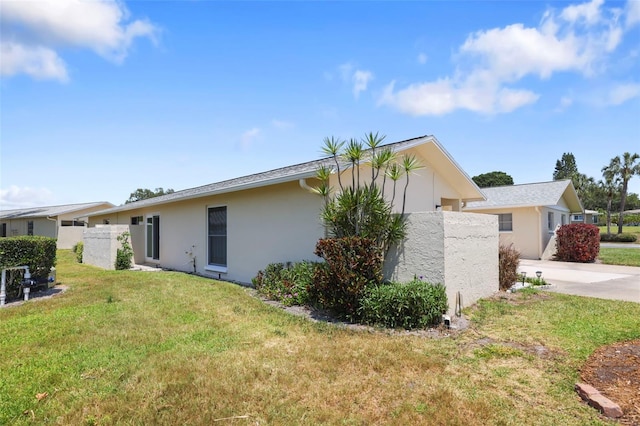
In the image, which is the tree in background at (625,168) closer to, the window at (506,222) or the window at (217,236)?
the window at (506,222)

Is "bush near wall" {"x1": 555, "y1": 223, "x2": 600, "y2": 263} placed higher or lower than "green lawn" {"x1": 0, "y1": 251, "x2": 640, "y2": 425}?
higher

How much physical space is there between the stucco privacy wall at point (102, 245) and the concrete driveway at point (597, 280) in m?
16.3

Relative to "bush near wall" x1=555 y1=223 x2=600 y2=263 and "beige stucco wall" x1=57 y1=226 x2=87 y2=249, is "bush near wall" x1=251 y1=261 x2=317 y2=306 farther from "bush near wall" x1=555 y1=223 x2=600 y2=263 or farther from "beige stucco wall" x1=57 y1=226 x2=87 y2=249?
"beige stucco wall" x1=57 y1=226 x2=87 y2=249

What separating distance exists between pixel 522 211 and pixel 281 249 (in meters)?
15.7

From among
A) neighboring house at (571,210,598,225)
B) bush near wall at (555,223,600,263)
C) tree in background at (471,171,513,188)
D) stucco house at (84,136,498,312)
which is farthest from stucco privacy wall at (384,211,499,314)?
tree in background at (471,171,513,188)

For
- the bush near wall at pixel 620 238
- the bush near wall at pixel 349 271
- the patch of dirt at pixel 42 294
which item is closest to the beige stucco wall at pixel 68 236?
the patch of dirt at pixel 42 294

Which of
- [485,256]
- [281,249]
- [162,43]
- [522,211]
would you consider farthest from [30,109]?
[522,211]

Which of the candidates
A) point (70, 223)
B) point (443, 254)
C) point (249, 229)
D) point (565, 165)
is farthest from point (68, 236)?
point (565, 165)

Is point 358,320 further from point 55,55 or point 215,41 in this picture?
point 55,55

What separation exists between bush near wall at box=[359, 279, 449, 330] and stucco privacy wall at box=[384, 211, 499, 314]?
1.50 feet

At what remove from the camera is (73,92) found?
9.81 metres

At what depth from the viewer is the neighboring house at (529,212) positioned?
61.2ft

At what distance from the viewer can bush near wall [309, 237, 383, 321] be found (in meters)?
6.39

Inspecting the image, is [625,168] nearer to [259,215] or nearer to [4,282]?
[259,215]
